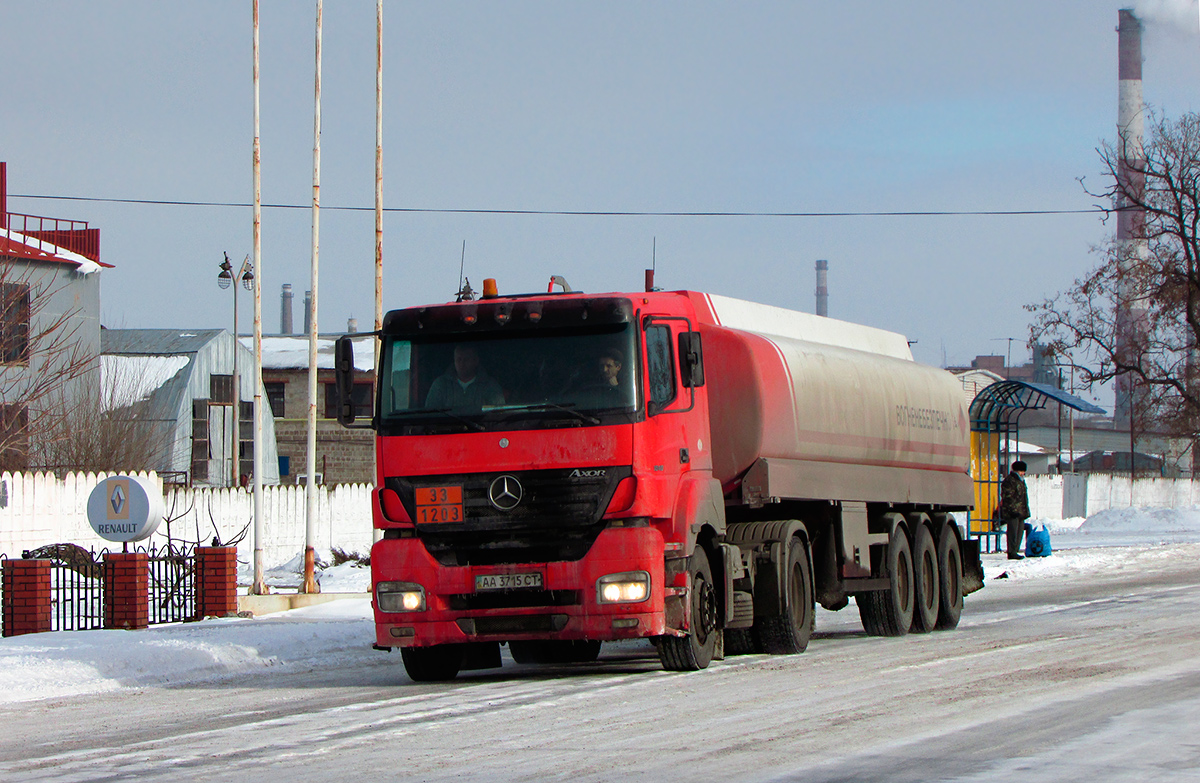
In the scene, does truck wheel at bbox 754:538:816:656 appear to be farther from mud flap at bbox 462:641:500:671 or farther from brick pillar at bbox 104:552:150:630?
brick pillar at bbox 104:552:150:630

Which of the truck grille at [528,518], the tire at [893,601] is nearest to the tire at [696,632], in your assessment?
the truck grille at [528,518]

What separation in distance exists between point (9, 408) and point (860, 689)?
24822mm

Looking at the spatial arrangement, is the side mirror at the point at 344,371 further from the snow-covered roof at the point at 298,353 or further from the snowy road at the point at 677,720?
the snow-covered roof at the point at 298,353

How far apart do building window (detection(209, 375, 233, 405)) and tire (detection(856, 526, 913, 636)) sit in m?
44.5

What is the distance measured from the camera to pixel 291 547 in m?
35.1

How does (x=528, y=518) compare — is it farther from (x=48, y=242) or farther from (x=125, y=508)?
(x=48, y=242)

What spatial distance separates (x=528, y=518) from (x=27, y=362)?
2351cm

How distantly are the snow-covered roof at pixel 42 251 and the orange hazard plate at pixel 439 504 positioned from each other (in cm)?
3428

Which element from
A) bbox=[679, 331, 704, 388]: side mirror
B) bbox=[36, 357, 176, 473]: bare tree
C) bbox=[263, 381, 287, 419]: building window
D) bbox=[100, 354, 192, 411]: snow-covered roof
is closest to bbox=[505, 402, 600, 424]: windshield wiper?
bbox=[679, 331, 704, 388]: side mirror

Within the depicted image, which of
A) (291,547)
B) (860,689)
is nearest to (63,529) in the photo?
(291,547)

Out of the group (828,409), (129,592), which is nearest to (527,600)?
(828,409)

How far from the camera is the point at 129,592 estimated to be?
59.3 ft

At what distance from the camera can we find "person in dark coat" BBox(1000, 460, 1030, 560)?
108 ft

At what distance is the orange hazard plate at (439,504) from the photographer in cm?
1204
